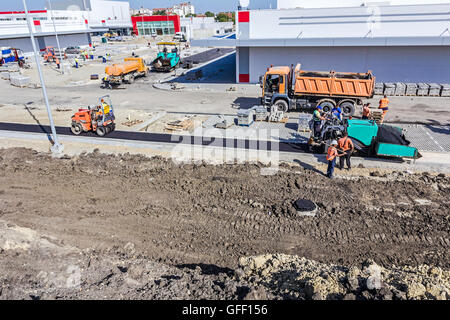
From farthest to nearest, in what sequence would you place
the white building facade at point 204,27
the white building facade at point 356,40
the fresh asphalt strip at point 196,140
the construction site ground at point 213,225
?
1. the white building facade at point 204,27
2. the white building facade at point 356,40
3. the fresh asphalt strip at point 196,140
4. the construction site ground at point 213,225

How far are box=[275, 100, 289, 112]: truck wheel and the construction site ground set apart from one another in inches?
159

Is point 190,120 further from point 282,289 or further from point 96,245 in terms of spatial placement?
point 282,289

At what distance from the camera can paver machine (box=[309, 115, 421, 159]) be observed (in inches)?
485

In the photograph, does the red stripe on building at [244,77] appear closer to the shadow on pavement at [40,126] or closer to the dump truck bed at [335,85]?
the dump truck bed at [335,85]

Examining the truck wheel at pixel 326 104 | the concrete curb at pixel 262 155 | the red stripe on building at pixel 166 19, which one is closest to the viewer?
the concrete curb at pixel 262 155

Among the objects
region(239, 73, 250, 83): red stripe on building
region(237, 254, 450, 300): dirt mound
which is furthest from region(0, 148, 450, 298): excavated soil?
region(239, 73, 250, 83): red stripe on building

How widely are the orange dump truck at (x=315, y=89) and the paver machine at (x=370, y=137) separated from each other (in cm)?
477

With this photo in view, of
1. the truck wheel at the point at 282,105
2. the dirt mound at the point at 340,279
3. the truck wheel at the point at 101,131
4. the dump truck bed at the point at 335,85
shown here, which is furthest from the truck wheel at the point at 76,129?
the dirt mound at the point at 340,279

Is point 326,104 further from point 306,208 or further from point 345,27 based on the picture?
point 345,27

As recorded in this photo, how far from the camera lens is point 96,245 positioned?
28.8 feet

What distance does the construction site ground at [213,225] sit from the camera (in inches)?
266

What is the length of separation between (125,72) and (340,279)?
27.2 meters

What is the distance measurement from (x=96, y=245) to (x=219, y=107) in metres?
14.1

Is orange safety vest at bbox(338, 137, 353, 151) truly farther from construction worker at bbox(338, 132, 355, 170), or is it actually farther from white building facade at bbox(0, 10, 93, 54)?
white building facade at bbox(0, 10, 93, 54)
